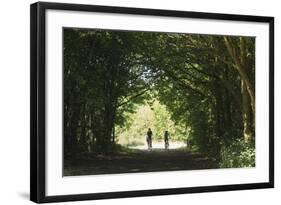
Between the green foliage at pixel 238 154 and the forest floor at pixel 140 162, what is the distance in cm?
14

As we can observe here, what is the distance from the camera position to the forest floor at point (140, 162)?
6.89 meters

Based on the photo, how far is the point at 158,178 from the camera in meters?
7.21

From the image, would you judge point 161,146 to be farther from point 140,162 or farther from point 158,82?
point 158,82

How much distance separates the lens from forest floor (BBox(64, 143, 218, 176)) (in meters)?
6.89

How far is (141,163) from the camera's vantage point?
23.6 ft

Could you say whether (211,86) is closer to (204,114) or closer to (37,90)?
(204,114)

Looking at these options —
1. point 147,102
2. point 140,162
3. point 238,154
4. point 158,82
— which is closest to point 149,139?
point 140,162

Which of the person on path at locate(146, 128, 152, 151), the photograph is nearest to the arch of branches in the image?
the photograph

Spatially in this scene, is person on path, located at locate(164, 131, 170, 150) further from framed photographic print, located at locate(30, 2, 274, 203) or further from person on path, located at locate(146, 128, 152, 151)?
person on path, located at locate(146, 128, 152, 151)

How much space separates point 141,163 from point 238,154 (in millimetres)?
1103

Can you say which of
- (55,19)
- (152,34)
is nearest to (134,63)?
(152,34)

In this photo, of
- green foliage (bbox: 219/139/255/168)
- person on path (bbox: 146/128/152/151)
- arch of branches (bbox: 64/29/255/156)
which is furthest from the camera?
green foliage (bbox: 219/139/255/168)

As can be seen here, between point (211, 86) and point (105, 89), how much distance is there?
1195mm

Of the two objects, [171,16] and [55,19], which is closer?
[55,19]
